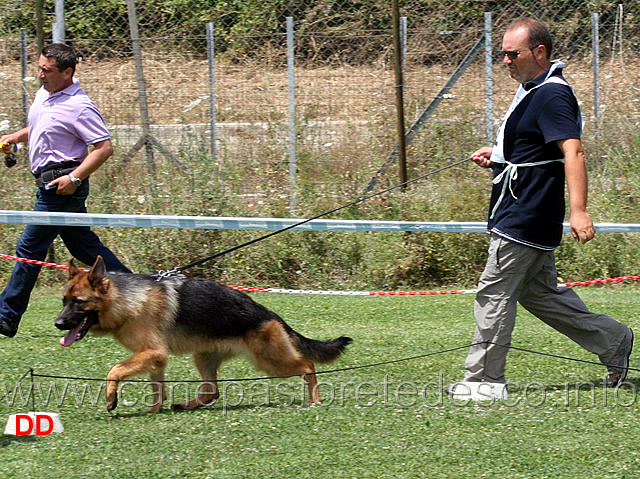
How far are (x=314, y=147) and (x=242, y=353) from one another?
15.8 ft

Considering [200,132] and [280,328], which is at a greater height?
[200,132]

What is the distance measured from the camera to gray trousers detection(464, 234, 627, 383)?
180 inches

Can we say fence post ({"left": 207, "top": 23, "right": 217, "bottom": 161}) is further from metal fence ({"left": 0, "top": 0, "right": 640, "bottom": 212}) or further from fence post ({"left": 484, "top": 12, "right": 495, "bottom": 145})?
fence post ({"left": 484, "top": 12, "right": 495, "bottom": 145})

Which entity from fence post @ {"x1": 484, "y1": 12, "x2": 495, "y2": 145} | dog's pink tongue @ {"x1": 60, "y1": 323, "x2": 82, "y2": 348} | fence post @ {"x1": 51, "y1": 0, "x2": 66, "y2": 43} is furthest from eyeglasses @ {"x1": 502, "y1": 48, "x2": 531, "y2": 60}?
fence post @ {"x1": 51, "y1": 0, "x2": 66, "y2": 43}

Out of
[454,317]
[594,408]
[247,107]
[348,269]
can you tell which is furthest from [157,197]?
[594,408]

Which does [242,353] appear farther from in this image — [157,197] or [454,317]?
[157,197]

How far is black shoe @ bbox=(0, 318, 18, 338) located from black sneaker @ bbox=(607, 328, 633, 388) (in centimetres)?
406

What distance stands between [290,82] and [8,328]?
169 inches

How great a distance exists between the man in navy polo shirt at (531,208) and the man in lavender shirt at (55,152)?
8.80 ft

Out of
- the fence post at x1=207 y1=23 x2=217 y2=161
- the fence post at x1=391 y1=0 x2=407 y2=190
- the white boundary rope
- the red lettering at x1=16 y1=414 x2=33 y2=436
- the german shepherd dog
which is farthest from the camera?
the fence post at x1=207 y1=23 x2=217 y2=161

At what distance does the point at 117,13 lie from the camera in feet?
31.1

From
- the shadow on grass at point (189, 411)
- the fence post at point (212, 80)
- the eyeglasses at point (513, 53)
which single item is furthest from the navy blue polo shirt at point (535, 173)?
the fence post at point (212, 80)

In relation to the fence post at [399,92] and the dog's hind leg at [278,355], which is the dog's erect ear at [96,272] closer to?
the dog's hind leg at [278,355]

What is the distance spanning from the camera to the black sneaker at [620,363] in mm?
4832
